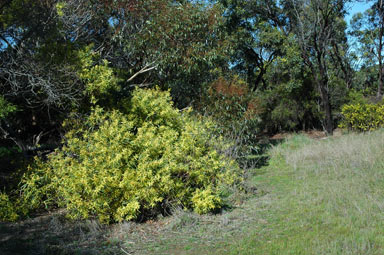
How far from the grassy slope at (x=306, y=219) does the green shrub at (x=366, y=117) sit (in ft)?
25.0

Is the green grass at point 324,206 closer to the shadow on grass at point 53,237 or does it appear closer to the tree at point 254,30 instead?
the shadow on grass at point 53,237

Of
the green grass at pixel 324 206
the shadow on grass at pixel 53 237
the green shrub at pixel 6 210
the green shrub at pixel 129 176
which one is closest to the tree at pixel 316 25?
the green grass at pixel 324 206

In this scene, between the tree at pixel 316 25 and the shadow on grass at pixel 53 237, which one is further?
the tree at pixel 316 25

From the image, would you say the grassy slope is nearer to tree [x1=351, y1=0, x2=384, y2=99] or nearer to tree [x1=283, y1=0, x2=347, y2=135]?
tree [x1=283, y1=0, x2=347, y2=135]

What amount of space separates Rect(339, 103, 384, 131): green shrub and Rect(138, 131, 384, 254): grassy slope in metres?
7.62

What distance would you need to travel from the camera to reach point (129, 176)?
18.2 ft

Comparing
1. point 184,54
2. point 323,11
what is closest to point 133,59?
point 184,54

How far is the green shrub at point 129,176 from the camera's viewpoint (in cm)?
556

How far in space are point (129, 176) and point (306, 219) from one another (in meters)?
2.64

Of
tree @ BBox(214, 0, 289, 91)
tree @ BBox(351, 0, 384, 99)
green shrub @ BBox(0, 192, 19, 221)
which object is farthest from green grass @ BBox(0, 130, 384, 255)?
tree @ BBox(351, 0, 384, 99)

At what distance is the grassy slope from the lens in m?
4.37

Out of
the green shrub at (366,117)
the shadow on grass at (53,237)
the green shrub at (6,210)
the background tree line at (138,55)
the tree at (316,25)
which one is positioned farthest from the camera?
the tree at (316,25)

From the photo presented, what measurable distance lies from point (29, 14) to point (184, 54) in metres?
4.14

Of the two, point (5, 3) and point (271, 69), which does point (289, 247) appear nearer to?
point (5, 3)
